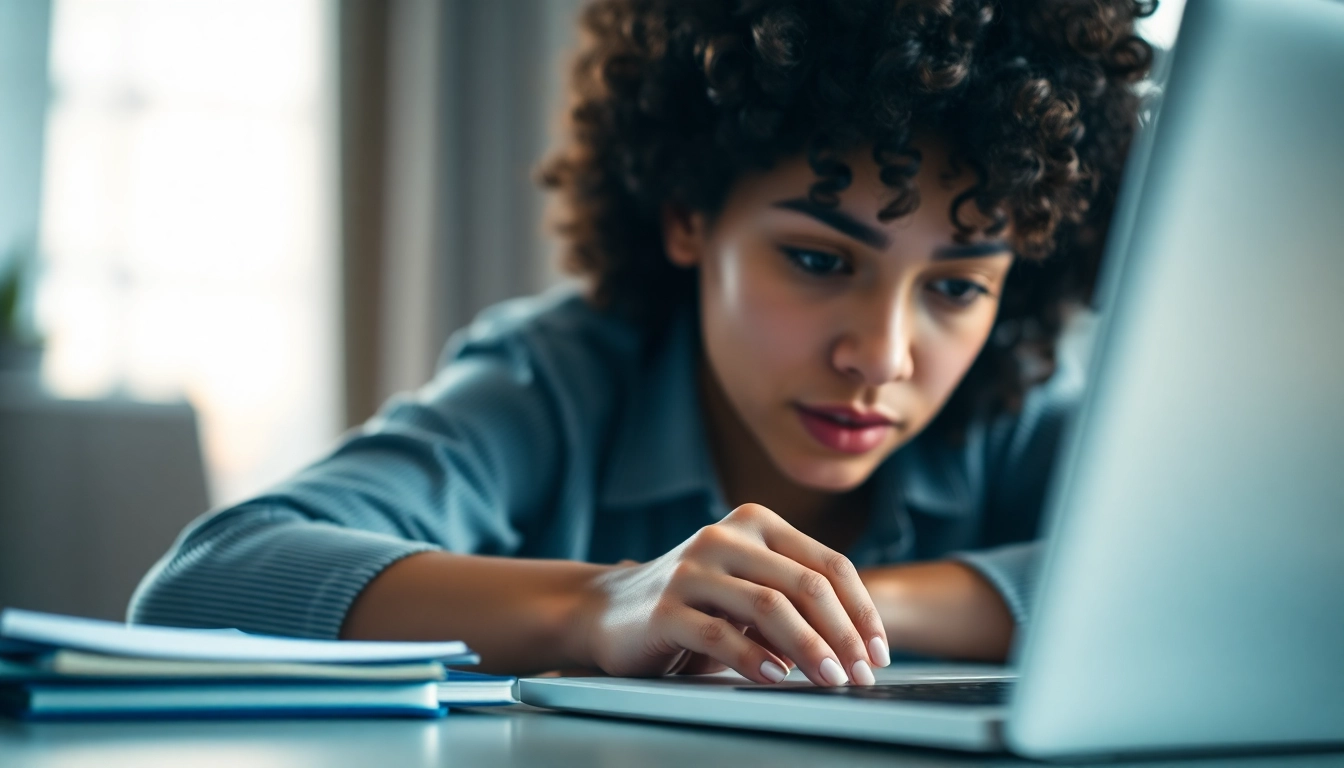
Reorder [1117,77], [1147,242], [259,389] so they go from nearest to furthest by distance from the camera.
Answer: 1. [1147,242]
2. [1117,77]
3. [259,389]

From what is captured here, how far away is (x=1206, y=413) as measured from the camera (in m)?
0.36

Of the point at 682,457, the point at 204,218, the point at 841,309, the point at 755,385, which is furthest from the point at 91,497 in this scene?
the point at 204,218

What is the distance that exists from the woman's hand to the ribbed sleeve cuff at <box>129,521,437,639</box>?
8.1 inches

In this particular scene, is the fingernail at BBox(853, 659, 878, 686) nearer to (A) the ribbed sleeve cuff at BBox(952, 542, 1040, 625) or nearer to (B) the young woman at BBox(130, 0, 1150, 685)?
(B) the young woman at BBox(130, 0, 1150, 685)

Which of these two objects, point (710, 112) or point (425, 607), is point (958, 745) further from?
point (710, 112)

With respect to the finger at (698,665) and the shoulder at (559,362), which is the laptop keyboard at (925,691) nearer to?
the finger at (698,665)

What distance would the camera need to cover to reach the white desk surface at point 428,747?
39cm

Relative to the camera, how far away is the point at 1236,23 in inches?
13.5

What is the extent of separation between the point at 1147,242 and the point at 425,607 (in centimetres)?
56

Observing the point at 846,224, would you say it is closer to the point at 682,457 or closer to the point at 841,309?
the point at 841,309

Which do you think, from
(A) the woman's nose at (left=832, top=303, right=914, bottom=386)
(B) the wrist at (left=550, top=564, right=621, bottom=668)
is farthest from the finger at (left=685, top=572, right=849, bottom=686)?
(A) the woman's nose at (left=832, top=303, right=914, bottom=386)

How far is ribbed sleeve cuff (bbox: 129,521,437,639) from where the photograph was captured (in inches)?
31.2

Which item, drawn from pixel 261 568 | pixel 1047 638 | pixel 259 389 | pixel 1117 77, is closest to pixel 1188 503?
pixel 1047 638

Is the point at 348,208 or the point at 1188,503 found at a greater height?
the point at 1188,503
